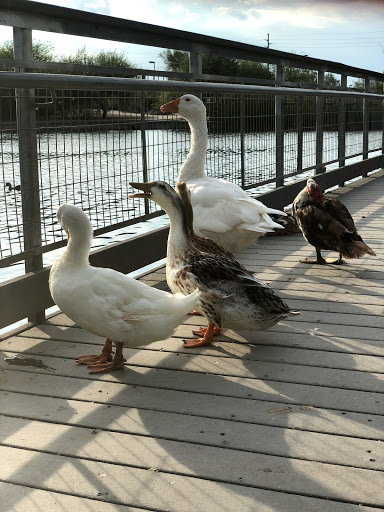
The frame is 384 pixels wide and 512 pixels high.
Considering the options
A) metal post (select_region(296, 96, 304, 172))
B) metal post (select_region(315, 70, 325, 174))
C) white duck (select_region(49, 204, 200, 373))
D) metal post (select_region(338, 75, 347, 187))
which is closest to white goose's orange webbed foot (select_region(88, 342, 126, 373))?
white duck (select_region(49, 204, 200, 373))

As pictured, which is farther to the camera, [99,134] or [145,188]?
[99,134]

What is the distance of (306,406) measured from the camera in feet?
8.85

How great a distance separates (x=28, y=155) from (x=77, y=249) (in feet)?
2.65

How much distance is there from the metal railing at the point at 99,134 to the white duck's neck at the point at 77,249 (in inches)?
20.5

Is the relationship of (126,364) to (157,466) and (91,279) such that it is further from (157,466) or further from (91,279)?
(157,466)

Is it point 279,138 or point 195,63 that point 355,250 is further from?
point 279,138

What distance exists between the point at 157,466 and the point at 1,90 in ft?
7.04

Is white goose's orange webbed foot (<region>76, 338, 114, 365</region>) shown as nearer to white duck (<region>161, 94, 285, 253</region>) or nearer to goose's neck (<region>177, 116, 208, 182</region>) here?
white duck (<region>161, 94, 285, 253</region>)

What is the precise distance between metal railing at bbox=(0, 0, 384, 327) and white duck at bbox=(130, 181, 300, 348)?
81 cm

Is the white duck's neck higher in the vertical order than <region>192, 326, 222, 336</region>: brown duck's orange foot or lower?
higher

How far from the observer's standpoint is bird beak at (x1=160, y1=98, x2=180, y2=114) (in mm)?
4926

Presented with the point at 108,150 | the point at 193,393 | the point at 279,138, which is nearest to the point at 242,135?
the point at 279,138

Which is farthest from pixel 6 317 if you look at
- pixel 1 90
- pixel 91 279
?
pixel 1 90

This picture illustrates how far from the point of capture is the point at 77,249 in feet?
10.2
